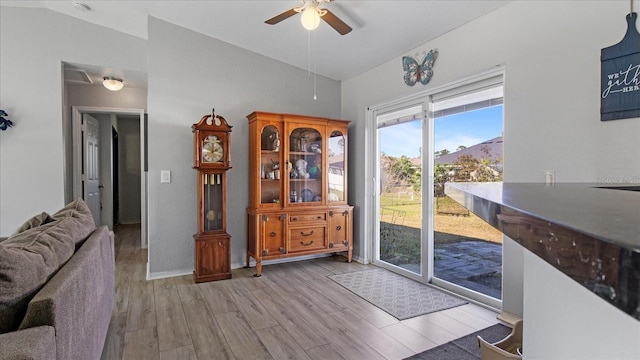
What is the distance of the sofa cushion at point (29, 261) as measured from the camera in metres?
1.12

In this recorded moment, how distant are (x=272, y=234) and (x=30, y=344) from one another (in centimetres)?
275

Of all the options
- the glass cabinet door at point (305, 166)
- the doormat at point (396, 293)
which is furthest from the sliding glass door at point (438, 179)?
the glass cabinet door at point (305, 166)

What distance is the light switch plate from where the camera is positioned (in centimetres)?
359

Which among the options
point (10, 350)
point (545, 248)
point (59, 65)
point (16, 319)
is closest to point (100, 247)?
point (16, 319)

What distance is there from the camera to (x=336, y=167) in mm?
4152

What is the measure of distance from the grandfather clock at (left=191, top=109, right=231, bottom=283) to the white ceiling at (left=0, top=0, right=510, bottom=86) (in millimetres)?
990

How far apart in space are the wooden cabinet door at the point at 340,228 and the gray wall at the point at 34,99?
9.99 ft

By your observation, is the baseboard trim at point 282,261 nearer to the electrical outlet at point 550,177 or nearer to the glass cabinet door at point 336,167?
the glass cabinet door at point 336,167

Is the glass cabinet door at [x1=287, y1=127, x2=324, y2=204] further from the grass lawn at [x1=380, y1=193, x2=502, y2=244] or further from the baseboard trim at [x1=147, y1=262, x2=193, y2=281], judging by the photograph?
the baseboard trim at [x1=147, y1=262, x2=193, y2=281]

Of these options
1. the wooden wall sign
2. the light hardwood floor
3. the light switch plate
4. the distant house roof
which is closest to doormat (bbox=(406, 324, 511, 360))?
the light hardwood floor

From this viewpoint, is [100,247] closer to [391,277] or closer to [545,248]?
[545,248]

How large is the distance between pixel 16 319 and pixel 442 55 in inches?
130

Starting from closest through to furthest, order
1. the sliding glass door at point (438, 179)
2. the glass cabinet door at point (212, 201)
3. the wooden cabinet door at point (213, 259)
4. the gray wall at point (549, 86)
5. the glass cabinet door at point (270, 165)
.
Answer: the gray wall at point (549, 86), the sliding glass door at point (438, 179), the wooden cabinet door at point (213, 259), the glass cabinet door at point (212, 201), the glass cabinet door at point (270, 165)

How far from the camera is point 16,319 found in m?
1.13
